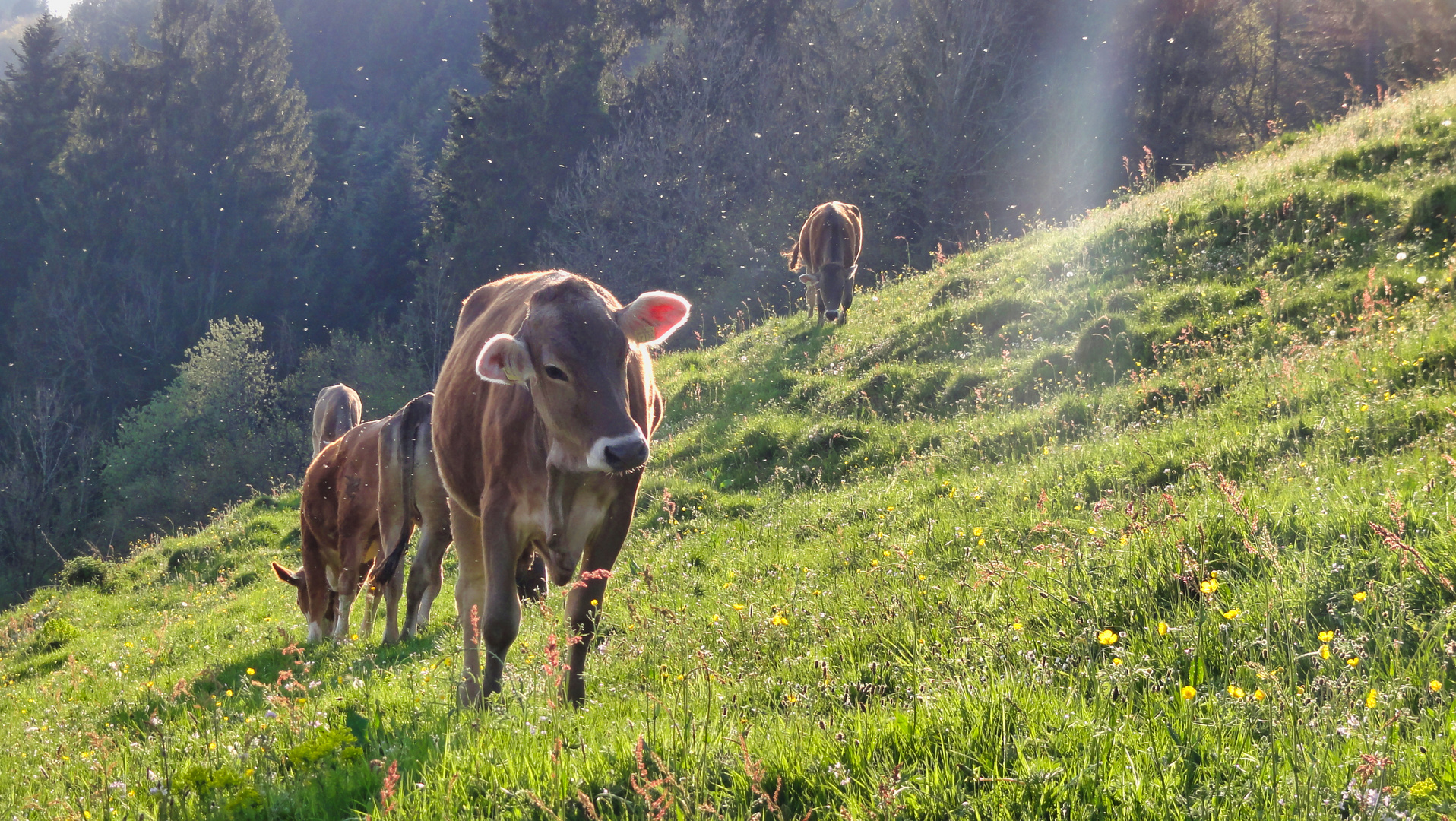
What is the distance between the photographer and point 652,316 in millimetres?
4594

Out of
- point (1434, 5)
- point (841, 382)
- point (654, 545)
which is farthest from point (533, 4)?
point (654, 545)

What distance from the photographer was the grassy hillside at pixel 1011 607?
2.54 metres

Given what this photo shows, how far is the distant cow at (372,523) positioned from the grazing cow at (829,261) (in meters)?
8.82

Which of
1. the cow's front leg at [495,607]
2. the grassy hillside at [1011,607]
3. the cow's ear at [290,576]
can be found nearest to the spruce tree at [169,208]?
the grassy hillside at [1011,607]

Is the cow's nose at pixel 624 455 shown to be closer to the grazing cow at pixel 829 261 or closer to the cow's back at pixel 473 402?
the cow's back at pixel 473 402

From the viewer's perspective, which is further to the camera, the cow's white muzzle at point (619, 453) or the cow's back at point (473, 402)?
the cow's back at point (473, 402)

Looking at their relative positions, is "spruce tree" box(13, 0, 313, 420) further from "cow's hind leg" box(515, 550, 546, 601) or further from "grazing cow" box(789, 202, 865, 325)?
"cow's hind leg" box(515, 550, 546, 601)

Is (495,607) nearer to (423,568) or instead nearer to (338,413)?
(423,568)

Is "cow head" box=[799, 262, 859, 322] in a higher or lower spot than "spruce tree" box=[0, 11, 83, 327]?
lower

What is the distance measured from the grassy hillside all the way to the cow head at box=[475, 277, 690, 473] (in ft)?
3.01

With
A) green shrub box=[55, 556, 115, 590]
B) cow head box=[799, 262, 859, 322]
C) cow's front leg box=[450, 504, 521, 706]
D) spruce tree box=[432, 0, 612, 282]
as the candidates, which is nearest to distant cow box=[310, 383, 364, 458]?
green shrub box=[55, 556, 115, 590]

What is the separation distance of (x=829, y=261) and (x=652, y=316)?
39.9 ft

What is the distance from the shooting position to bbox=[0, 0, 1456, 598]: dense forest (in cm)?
3194

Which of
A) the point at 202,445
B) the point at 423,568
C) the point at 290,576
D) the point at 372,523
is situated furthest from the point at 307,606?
the point at 202,445
